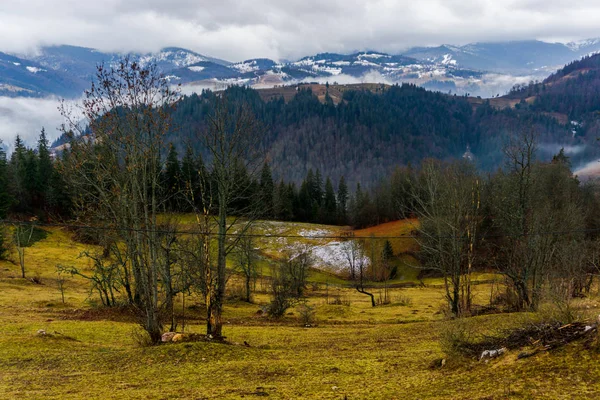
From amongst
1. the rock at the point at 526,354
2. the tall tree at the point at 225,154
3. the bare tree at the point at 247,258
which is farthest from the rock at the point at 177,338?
the bare tree at the point at 247,258

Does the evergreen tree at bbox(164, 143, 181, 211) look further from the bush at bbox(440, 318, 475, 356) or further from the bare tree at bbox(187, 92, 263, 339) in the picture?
the bush at bbox(440, 318, 475, 356)

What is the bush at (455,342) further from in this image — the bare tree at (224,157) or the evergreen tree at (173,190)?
the evergreen tree at (173,190)

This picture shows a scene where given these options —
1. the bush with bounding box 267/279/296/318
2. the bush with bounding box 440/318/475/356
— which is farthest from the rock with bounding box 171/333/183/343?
the bush with bounding box 267/279/296/318

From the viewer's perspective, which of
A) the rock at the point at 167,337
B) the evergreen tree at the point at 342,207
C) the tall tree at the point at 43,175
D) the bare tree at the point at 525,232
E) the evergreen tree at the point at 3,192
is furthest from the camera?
the evergreen tree at the point at 342,207

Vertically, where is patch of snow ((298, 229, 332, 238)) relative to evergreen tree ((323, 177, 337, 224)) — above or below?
below

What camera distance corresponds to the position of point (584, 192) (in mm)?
73938

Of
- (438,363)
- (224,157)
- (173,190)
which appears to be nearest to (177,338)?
(224,157)

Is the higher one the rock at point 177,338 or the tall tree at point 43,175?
the tall tree at point 43,175

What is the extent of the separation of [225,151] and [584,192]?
73929 millimetres

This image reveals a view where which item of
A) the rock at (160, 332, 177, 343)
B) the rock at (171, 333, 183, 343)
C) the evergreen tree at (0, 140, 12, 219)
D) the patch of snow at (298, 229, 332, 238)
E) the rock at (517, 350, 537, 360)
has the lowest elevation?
the patch of snow at (298, 229, 332, 238)

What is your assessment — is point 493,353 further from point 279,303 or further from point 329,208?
point 329,208

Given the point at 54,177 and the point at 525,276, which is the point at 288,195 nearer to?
the point at 54,177

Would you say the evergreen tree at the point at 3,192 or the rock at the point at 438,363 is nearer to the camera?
the rock at the point at 438,363

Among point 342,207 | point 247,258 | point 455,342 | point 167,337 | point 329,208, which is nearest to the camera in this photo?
point 455,342
